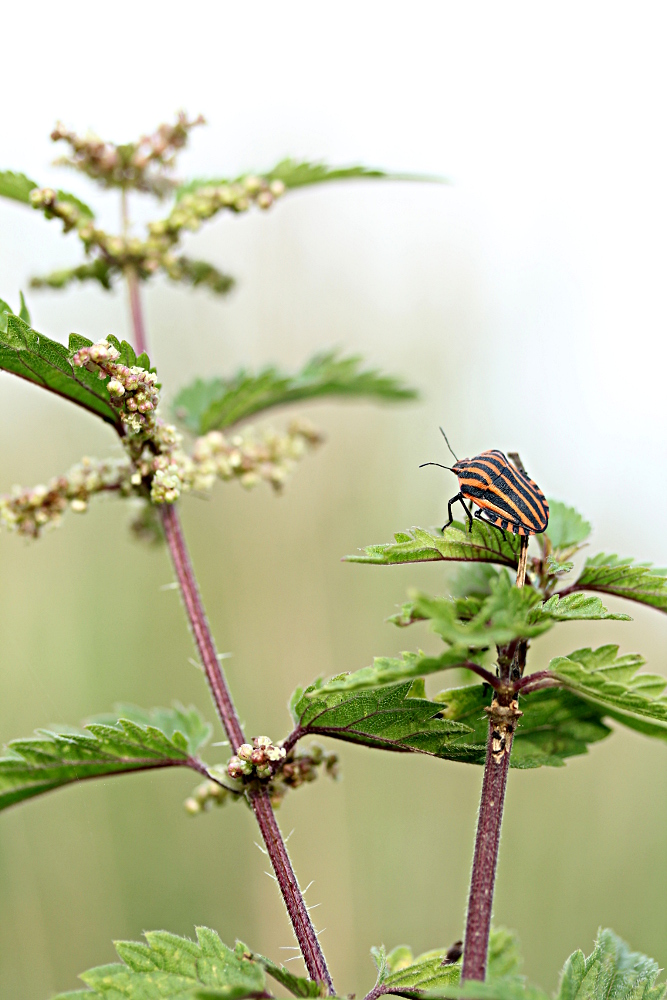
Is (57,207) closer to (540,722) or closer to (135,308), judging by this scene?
(135,308)

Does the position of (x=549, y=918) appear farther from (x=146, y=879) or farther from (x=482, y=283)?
(x=482, y=283)

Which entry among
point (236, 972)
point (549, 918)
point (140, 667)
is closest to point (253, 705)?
point (140, 667)

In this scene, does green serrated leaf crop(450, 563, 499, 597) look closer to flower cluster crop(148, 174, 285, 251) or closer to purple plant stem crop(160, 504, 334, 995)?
purple plant stem crop(160, 504, 334, 995)

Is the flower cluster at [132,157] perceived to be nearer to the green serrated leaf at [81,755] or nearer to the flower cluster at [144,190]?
the flower cluster at [144,190]

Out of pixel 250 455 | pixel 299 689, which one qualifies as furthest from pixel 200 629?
pixel 250 455

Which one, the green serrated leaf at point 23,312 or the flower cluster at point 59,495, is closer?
the green serrated leaf at point 23,312

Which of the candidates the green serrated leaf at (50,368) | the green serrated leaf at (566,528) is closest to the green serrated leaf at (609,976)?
the green serrated leaf at (566,528)
